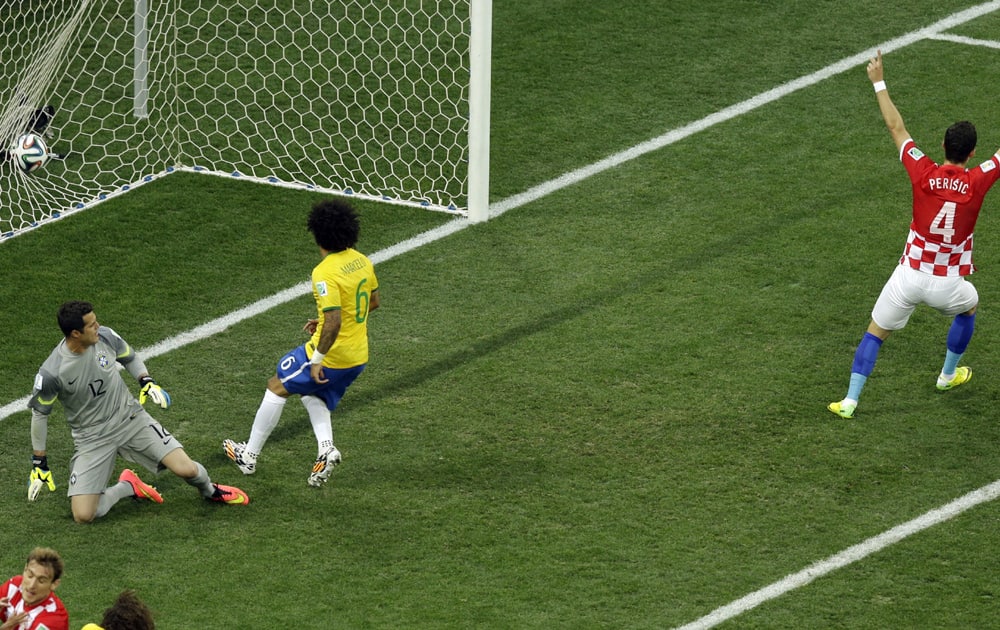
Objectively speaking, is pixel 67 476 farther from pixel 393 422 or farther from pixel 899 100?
pixel 899 100

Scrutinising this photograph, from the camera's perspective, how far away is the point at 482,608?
764 centimetres

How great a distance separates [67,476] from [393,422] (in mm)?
1955

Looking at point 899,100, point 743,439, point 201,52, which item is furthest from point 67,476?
point 899,100

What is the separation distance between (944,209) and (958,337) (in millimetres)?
915

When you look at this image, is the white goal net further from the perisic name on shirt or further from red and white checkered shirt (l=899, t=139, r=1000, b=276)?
the perisic name on shirt

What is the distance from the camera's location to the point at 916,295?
29.4ft

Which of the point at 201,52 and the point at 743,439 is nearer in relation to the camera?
the point at 743,439

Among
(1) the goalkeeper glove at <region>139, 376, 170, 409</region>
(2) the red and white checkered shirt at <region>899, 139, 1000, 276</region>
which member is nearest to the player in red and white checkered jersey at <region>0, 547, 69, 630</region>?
(1) the goalkeeper glove at <region>139, 376, 170, 409</region>

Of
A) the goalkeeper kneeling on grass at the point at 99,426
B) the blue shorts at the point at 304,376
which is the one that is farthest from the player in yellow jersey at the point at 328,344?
the goalkeeper kneeling on grass at the point at 99,426

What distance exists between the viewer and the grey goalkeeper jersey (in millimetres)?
8102

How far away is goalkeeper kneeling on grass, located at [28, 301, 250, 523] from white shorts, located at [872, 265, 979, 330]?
12.9ft

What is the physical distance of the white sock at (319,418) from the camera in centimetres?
858

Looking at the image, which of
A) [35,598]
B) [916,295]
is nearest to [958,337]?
[916,295]

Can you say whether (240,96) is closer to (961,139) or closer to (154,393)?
(154,393)
